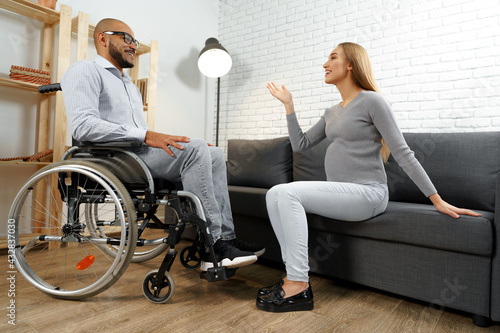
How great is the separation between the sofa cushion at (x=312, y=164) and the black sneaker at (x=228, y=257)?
1121 mm

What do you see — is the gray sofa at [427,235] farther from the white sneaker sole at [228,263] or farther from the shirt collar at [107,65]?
the shirt collar at [107,65]

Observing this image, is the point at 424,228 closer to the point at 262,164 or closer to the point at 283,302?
the point at 283,302

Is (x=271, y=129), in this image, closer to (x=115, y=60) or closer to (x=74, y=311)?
(x=115, y=60)

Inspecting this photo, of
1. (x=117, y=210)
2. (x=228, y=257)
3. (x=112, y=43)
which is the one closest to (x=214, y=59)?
(x=112, y=43)

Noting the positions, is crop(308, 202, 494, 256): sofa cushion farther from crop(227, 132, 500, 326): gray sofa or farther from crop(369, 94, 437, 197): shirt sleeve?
crop(369, 94, 437, 197): shirt sleeve

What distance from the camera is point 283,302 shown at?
53.2 inches

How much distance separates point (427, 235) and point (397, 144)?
40cm

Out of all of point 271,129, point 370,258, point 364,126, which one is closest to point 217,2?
point 271,129

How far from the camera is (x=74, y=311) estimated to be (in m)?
1.29

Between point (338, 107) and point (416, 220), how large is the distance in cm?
64

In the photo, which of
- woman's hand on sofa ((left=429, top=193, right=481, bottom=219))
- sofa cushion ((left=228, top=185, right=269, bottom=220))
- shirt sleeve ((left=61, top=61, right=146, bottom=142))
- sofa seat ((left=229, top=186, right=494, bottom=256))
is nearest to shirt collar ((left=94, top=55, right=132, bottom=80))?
shirt sleeve ((left=61, top=61, right=146, bottom=142))

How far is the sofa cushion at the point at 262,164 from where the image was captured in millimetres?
2561

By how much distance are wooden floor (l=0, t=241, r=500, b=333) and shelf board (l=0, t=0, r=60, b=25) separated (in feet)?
5.77

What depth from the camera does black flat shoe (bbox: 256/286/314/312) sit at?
1.35 meters
